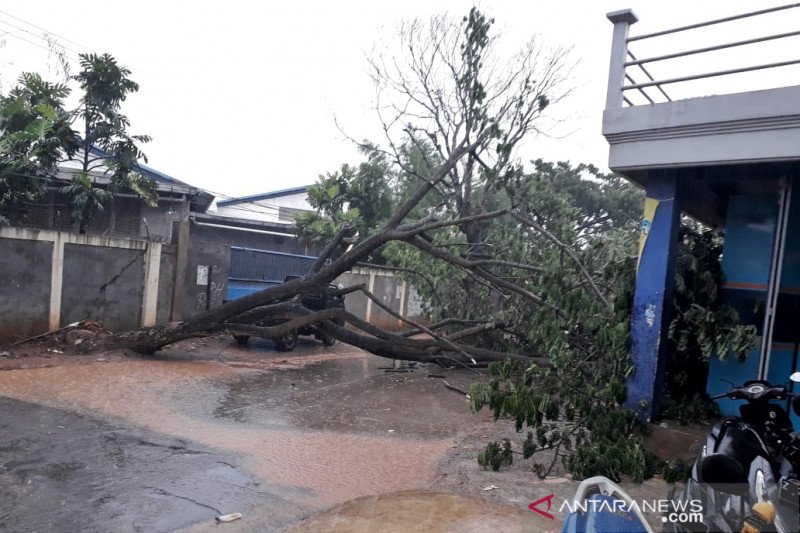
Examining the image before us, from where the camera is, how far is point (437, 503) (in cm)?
473

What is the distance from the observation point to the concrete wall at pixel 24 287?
1034cm

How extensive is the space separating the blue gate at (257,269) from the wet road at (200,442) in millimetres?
5080

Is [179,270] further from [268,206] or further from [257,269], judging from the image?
[268,206]

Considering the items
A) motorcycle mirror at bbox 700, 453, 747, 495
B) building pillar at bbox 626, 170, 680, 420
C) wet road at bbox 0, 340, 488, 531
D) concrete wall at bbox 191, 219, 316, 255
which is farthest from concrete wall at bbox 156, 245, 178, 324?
motorcycle mirror at bbox 700, 453, 747, 495

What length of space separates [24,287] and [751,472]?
36.7 feet

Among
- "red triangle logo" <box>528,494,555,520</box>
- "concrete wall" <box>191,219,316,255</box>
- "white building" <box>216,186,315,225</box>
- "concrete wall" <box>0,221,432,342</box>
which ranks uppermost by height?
"white building" <box>216,186,315,225</box>

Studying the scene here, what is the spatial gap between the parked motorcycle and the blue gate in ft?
43.9

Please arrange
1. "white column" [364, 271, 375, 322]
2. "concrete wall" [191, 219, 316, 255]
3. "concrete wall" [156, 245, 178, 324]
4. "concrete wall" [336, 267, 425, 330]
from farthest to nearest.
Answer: "concrete wall" [191, 219, 316, 255] < "white column" [364, 271, 375, 322] < "concrete wall" [336, 267, 425, 330] < "concrete wall" [156, 245, 178, 324]

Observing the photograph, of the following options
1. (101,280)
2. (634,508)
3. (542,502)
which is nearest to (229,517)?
(542,502)

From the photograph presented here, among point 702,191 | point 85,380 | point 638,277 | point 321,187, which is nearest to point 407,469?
point 638,277

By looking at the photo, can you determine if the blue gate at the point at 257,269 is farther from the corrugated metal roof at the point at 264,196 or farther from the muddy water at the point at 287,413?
the corrugated metal roof at the point at 264,196

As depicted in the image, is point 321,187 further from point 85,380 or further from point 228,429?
point 228,429

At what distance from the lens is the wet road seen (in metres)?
4.62

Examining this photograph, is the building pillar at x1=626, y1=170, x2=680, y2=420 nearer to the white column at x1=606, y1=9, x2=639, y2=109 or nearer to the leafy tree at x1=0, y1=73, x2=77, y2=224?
the white column at x1=606, y1=9, x2=639, y2=109
